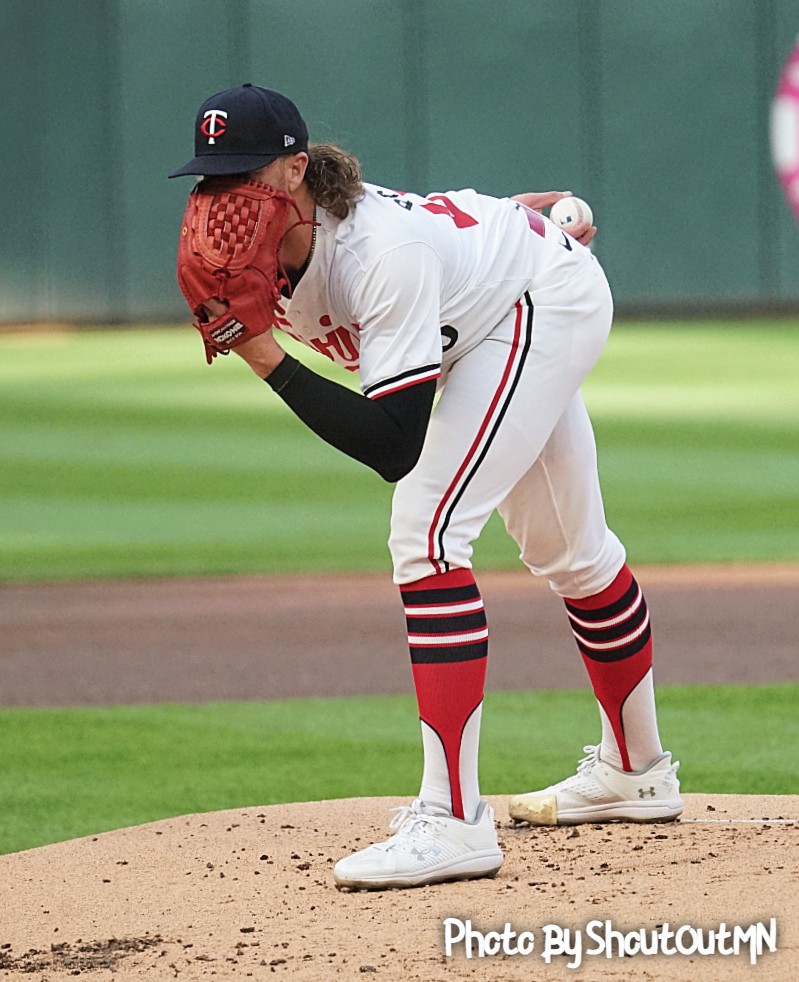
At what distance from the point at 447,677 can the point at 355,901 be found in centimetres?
49

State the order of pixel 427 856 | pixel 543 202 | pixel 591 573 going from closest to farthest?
1. pixel 427 856
2. pixel 591 573
3. pixel 543 202

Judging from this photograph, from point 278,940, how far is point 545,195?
1979 mm

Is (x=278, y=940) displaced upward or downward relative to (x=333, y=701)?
upward

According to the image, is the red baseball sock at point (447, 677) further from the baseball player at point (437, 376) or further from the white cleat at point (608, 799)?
the white cleat at point (608, 799)

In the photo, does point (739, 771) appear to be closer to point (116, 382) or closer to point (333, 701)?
point (333, 701)

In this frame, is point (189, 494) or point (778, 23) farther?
point (778, 23)

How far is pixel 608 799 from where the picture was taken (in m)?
3.97

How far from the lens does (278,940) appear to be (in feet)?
9.85

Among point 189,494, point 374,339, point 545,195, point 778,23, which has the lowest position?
point 189,494

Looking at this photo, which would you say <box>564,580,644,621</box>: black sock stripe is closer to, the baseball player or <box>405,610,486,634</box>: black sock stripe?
the baseball player

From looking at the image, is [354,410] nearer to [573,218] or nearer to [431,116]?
[573,218]

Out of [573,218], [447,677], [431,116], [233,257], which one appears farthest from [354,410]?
[431,116]

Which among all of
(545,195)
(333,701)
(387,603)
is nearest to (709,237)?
(387,603)

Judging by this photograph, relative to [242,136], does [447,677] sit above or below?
below
